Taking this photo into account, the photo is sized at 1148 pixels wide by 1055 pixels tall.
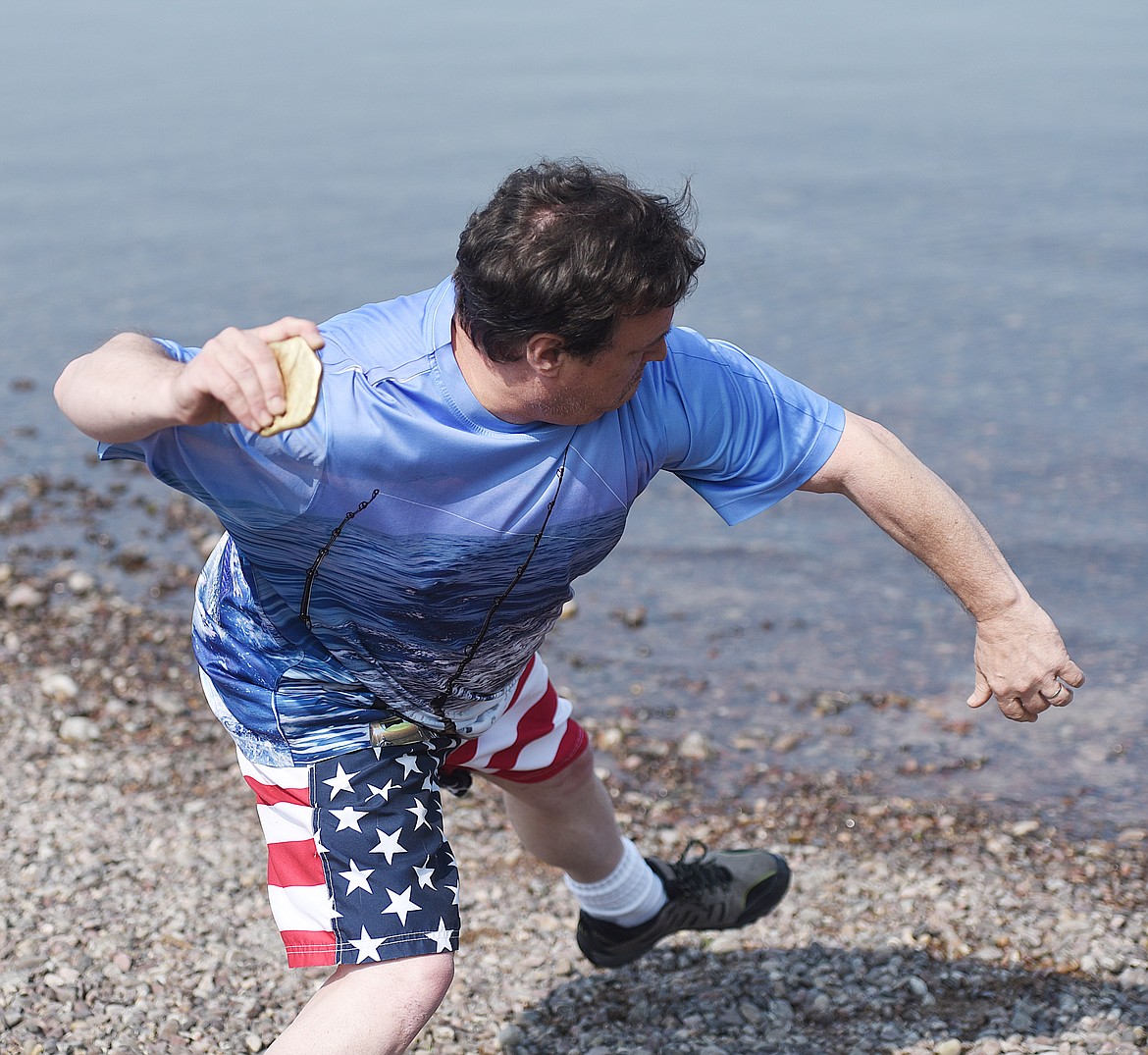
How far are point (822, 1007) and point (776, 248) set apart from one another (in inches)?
464

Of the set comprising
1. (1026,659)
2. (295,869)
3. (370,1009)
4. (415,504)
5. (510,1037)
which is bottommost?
(510,1037)

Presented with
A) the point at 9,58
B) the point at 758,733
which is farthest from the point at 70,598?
the point at 9,58

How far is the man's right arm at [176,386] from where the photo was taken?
9.33ft

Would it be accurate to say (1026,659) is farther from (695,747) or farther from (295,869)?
(695,747)

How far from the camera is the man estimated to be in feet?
10.4

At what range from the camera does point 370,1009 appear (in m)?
3.38

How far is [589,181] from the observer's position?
3.28 m

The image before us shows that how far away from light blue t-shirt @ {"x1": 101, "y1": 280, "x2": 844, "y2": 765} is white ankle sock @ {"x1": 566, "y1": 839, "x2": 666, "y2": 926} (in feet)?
3.85

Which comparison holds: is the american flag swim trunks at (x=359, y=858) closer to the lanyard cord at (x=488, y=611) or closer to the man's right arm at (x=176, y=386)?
the lanyard cord at (x=488, y=611)

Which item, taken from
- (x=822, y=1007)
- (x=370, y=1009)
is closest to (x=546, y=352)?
(x=370, y=1009)

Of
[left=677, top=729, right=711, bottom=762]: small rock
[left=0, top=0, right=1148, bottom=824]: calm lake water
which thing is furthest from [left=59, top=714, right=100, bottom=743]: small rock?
[left=677, top=729, right=711, bottom=762]: small rock

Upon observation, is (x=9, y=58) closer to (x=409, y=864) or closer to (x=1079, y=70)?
(x=1079, y=70)

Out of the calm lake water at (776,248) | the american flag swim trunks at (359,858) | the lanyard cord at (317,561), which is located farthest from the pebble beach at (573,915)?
the lanyard cord at (317,561)

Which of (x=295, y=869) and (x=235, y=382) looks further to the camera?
(x=295, y=869)
